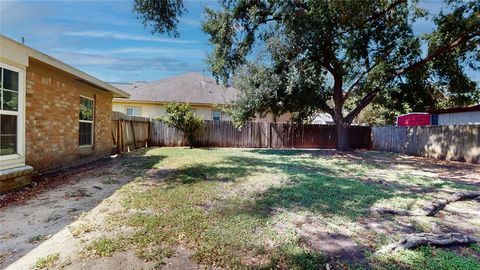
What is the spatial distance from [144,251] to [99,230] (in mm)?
923

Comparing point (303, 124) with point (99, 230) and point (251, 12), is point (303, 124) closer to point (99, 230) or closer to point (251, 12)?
point (251, 12)

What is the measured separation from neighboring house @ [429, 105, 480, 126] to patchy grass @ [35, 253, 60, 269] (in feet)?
52.1

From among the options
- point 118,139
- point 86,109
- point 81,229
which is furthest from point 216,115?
point 81,229

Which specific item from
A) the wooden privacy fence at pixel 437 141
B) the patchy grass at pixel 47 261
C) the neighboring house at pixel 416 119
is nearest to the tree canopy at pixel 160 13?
the patchy grass at pixel 47 261

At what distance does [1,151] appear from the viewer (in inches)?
205

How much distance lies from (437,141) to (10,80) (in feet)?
47.2

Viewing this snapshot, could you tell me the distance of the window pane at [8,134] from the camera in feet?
17.3

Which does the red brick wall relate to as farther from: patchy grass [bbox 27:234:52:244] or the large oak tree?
the large oak tree

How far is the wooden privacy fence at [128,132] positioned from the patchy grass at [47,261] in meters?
9.43

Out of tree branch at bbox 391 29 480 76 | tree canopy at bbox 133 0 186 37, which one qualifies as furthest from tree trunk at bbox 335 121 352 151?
tree canopy at bbox 133 0 186 37

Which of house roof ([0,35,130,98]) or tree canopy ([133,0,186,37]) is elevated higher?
tree canopy ([133,0,186,37])

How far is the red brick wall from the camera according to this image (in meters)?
6.27

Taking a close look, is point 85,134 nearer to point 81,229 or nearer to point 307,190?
point 81,229

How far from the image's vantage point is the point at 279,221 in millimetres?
3973
